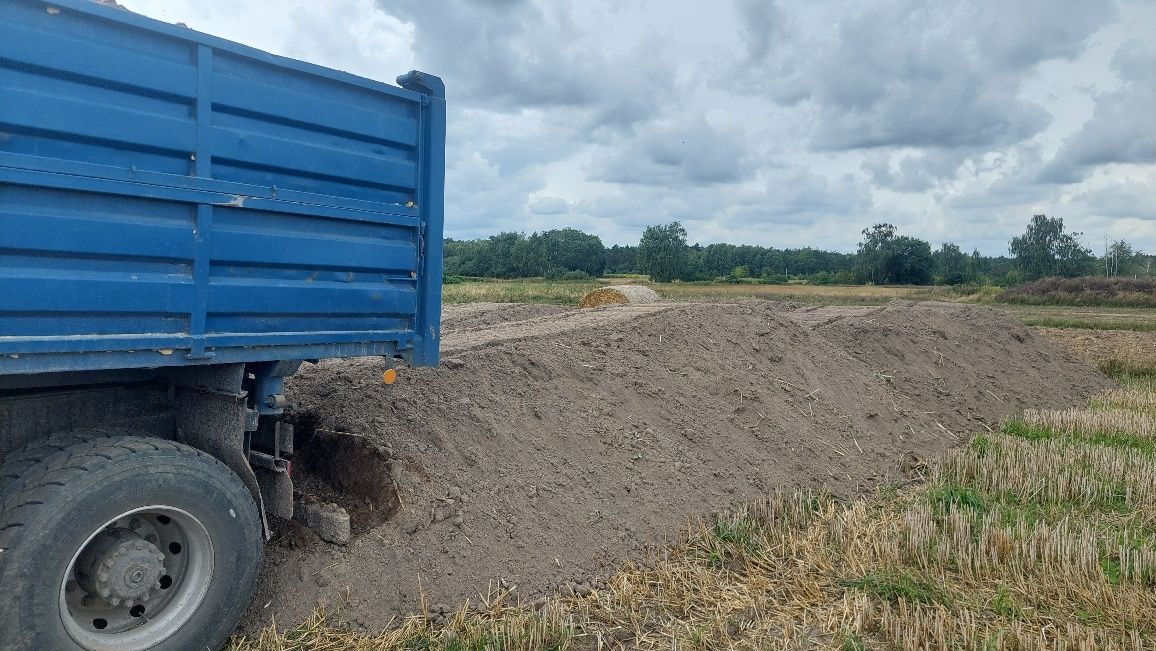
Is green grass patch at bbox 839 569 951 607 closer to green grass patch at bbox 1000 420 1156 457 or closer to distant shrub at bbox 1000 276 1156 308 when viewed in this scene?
green grass patch at bbox 1000 420 1156 457

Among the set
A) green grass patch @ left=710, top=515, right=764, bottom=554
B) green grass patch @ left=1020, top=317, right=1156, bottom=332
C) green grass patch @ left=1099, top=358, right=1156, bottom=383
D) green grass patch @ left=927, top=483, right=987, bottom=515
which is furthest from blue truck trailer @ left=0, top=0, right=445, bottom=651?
green grass patch @ left=1020, top=317, right=1156, bottom=332

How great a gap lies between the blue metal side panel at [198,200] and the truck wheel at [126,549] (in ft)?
1.63

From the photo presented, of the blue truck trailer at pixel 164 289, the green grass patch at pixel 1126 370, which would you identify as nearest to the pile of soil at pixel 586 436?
the blue truck trailer at pixel 164 289

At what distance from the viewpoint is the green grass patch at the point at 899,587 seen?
5.09m

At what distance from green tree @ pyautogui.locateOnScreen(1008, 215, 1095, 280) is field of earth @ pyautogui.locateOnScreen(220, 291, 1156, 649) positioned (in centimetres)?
7178

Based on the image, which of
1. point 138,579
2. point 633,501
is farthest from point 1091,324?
point 138,579

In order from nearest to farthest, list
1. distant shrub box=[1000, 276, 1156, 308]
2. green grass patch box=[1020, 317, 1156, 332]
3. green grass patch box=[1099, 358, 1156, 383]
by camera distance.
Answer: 1. green grass patch box=[1099, 358, 1156, 383]
2. green grass patch box=[1020, 317, 1156, 332]
3. distant shrub box=[1000, 276, 1156, 308]

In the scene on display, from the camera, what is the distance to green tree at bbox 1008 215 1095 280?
234 ft

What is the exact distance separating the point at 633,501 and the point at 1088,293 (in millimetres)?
44430

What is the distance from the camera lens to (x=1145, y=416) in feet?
35.4

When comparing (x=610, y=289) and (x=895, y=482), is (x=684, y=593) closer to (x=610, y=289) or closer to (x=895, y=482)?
(x=895, y=482)

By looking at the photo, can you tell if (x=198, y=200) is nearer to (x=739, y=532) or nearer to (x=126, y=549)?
(x=126, y=549)

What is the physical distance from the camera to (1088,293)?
4209 cm

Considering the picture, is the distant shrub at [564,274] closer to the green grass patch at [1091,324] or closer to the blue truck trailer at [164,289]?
the green grass patch at [1091,324]
